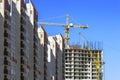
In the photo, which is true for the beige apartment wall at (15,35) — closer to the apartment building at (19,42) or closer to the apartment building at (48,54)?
the apartment building at (19,42)

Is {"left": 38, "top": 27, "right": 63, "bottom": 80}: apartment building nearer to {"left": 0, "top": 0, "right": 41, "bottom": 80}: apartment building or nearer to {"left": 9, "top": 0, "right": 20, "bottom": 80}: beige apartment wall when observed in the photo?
{"left": 0, "top": 0, "right": 41, "bottom": 80}: apartment building

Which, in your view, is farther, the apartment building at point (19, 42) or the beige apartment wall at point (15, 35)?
the beige apartment wall at point (15, 35)

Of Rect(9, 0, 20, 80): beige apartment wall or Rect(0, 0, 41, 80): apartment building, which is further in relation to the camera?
Rect(9, 0, 20, 80): beige apartment wall

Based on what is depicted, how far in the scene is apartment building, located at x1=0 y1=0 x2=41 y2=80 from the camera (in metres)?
121

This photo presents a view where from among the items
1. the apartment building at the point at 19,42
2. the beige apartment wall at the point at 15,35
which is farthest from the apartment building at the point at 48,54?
the beige apartment wall at the point at 15,35

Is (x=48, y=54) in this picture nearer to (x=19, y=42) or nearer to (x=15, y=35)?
(x=19, y=42)

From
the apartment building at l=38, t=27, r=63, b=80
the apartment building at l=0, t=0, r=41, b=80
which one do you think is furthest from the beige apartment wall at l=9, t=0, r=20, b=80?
the apartment building at l=38, t=27, r=63, b=80

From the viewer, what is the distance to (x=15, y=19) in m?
133

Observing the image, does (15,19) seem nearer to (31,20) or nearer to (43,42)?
(31,20)

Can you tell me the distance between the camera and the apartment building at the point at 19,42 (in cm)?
12137

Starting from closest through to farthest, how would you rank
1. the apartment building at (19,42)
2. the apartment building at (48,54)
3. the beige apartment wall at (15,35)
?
1. the apartment building at (19,42)
2. the beige apartment wall at (15,35)
3. the apartment building at (48,54)

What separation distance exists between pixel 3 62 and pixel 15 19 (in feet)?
53.5

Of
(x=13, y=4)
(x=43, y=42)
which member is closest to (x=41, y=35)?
(x=43, y=42)

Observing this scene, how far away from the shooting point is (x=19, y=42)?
137250 millimetres
